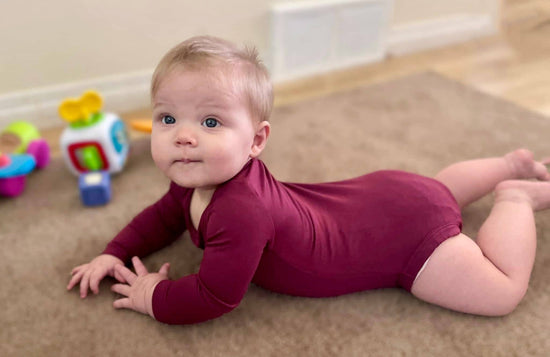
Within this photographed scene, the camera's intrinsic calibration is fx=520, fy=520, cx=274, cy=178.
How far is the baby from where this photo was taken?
0.78 m

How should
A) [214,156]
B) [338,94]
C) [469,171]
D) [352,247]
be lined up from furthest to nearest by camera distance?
[338,94] → [469,171] → [352,247] → [214,156]

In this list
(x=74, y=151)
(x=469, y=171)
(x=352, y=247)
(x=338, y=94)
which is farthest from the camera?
(x=338, y=94)

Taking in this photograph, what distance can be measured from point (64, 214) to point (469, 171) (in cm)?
93

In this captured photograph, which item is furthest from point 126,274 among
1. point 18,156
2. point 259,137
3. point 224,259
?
point 18,156

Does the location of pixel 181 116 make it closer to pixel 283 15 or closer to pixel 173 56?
pixel 173 56

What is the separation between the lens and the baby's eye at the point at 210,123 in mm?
782

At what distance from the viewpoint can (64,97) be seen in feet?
5.58

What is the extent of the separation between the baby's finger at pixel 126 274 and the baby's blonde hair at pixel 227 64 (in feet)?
1.19

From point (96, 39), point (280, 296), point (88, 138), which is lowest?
point (280, 296)

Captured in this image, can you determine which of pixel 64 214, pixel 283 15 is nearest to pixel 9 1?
pixel 64 214

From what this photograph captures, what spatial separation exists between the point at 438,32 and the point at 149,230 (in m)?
1.77

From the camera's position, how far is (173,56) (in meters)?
0.79

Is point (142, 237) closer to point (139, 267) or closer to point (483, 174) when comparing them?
point (139, 267)

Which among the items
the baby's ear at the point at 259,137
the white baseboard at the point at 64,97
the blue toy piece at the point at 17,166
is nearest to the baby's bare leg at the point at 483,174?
the baby's ear at the point at 259,137
